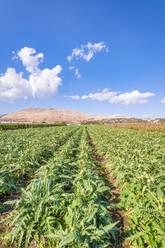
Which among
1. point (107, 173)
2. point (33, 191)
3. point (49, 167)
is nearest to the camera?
point (33, 191)

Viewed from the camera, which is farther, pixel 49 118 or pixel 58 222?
pixel 49 118

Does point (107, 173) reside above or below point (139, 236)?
below

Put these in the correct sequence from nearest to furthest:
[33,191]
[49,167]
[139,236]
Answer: [139,236] → [33,191] → [49,167]

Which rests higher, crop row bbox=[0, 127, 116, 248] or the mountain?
the mountain

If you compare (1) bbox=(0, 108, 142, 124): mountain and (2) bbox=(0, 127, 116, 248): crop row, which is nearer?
(2) bbox=(0, 127, 116, 248): crop row

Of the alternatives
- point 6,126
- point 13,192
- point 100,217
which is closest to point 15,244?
point 100,217

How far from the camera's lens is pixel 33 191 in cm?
237

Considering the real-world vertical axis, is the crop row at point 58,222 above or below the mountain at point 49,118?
below

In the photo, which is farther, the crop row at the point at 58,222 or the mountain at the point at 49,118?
the mountain at the point at 49,118

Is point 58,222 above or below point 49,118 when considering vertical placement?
below

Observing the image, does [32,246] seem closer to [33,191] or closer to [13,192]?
[33,191]

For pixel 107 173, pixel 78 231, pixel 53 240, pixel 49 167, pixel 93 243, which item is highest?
pixel 49 167

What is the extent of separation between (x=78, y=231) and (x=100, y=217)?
2.06 ft

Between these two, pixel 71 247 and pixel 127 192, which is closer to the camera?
pixel 71 247
